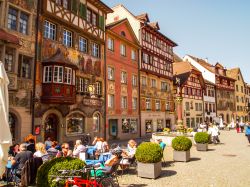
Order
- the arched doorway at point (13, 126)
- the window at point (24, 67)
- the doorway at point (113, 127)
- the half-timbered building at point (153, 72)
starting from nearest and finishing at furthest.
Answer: the arched doorway at point (13, 126)
the window at point (24, 67)
the doorway at point (113, 127)
the half-timbered building at point (153, 72)

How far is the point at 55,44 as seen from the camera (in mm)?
17844

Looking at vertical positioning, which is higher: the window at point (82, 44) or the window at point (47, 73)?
the window at point (82, 44)

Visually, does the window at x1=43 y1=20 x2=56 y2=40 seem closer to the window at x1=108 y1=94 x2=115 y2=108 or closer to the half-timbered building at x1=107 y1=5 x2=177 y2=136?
the window at x1=108 y1=94 x2=115 y2=108

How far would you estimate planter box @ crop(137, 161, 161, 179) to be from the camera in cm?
904

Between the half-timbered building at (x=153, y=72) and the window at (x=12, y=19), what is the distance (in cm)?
1715

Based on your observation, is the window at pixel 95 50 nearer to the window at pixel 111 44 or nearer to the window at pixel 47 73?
the window at pixel 111 44

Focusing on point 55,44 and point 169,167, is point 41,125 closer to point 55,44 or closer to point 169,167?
point 55,44

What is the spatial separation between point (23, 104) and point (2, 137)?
9.94 meters

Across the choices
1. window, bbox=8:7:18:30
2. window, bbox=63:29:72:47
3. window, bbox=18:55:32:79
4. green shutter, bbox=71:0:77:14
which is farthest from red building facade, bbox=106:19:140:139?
window, bbox=8:7:18:30

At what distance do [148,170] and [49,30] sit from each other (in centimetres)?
1296

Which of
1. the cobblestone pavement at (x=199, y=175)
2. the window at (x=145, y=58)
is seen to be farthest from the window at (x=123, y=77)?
the cobblestone pavement at (x=199, y=175)

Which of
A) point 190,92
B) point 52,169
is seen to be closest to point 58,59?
point 52,169

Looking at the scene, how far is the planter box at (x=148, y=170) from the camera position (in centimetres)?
904

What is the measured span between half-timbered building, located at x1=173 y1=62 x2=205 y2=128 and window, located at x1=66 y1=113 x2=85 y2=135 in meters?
23.4
